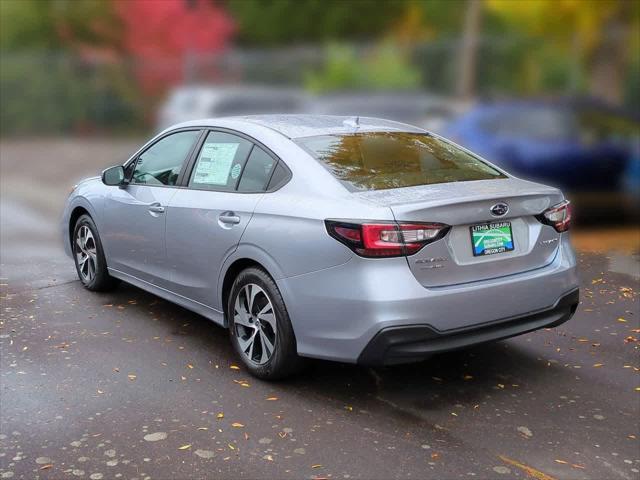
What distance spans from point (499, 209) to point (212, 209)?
1.82 meters

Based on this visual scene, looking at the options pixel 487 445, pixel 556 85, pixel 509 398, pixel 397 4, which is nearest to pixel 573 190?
pixel 509 398

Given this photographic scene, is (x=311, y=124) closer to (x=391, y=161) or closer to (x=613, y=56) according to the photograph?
(x=391, y=161)

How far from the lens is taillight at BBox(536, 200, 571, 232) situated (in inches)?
185

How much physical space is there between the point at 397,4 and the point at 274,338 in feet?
72.9

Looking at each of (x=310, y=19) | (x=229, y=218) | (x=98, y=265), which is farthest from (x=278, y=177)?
(x=310, y=19)

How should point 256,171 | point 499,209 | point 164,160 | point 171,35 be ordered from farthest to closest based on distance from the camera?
point 171,35 → point 164,160 → point 256,171 → point 499,209

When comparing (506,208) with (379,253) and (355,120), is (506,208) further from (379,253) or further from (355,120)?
(355,120)

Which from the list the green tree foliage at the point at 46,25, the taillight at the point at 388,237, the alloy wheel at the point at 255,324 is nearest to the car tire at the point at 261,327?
the alloy wheel at the point at 255,324

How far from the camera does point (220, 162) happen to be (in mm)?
5367

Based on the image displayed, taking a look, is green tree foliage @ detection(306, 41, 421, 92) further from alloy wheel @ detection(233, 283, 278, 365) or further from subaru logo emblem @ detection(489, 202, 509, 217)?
subaru logo emblem @ detection(489, 202, 509, 217)

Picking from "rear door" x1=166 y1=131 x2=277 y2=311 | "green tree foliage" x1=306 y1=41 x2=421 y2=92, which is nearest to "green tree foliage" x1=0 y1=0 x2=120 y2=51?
"green tree foliage" x1=306 y1=41 x2=421 y2=92

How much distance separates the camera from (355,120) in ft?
18.3

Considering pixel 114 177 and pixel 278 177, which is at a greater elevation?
pixel 278 177

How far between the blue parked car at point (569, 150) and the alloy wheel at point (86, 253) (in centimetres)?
563
